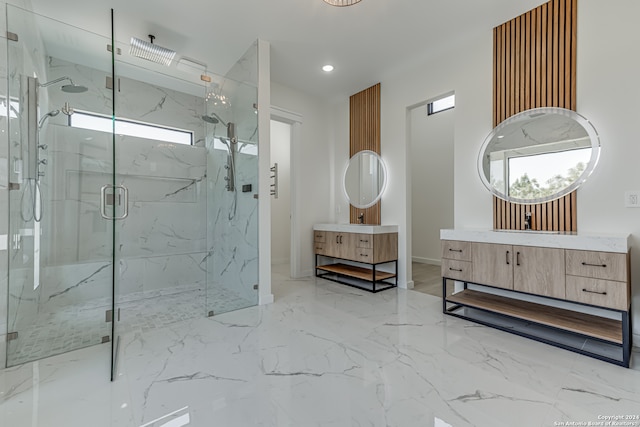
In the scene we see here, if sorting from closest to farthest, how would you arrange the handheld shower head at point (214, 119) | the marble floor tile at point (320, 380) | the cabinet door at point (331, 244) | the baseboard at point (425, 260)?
the marble floor tile at point (320, 380) → the handheld shower head at point (214, 119) → the cabinet door at point (331, 244) → the baseboard at point (425, 260)

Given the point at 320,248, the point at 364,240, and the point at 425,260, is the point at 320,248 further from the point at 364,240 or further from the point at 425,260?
the point at 425,260

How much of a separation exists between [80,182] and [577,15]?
14.8 ft

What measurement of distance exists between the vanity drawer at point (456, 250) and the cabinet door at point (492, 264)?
47mm

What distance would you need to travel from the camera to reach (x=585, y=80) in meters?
2.28

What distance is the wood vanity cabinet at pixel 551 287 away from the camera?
182cm

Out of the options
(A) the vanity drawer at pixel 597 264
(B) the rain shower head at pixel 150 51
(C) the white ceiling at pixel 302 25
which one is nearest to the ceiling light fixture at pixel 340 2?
(C) the white ceiling at pixel 302 25

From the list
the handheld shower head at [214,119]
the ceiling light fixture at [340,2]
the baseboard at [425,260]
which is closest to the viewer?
the ceiling light fixture at [340,2]

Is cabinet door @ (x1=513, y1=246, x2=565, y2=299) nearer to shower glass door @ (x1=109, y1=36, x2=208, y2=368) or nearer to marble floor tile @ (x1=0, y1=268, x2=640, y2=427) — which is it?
marble floor tile @ (x1=0, y1=268, x2=640, y2=427)

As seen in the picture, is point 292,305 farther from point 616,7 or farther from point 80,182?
point 616,7

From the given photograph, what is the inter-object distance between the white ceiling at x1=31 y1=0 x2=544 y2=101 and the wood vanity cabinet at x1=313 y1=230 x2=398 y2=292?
6.90 feet

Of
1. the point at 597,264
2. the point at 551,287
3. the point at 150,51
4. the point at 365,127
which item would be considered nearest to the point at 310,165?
the point at 365,127

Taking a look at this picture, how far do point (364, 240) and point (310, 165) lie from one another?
1474mm

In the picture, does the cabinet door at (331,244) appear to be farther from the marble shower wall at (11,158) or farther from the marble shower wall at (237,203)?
the marble shower wall at (11,158)

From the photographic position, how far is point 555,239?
6.72ft
